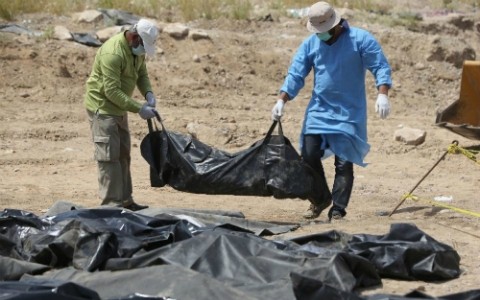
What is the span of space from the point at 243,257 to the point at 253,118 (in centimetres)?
Answer: 827

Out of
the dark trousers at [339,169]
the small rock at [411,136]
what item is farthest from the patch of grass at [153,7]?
the dark trousers at [339,169]

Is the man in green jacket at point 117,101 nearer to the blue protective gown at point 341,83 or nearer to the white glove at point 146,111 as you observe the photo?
the white glove at point 146,111

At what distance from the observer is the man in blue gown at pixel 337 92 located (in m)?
8.09

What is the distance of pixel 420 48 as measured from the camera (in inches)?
704

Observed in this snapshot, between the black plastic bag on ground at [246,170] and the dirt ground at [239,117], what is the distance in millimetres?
355

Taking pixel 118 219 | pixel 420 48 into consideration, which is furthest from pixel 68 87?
pixel 118 219

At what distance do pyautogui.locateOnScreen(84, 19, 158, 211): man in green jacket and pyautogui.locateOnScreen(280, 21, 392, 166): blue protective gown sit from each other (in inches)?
44.3

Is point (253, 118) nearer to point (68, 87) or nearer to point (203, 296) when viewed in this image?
point (68, 87)

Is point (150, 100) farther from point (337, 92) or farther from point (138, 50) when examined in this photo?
point (337, 92)

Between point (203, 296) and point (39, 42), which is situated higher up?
point (39, 42)

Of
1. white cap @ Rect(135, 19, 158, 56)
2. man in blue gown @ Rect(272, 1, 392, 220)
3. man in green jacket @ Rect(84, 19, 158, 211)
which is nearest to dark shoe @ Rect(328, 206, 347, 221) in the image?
man in blue gown @ Rect(272, 1, 392, 220)

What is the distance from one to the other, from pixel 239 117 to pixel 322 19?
6.35 metres

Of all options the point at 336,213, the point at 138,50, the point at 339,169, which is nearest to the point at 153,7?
the point at 138,50

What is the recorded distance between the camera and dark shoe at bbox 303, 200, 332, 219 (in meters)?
8.34
